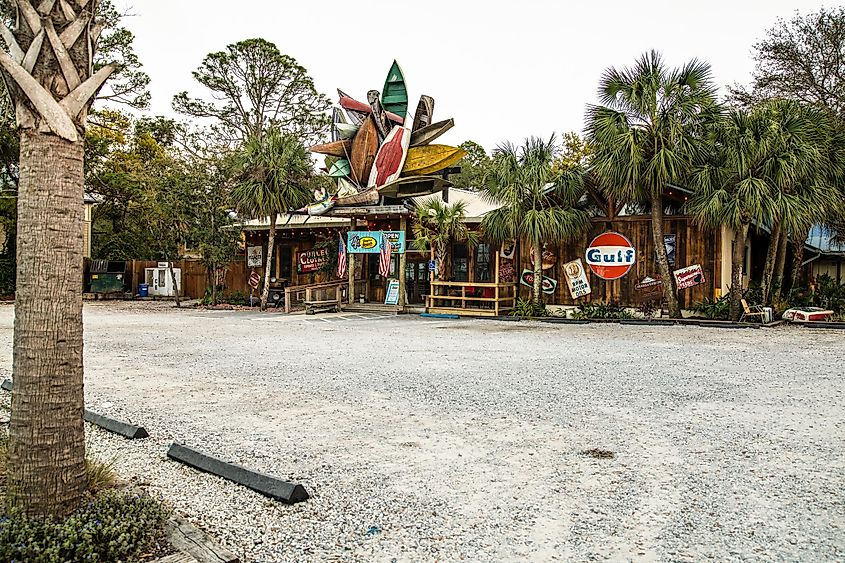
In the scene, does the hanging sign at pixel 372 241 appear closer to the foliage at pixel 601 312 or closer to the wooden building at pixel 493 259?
the wooden building at pixel 493 259

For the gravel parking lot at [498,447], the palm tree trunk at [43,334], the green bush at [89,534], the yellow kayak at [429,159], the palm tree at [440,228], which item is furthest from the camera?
the yellow kayak at [429,159]

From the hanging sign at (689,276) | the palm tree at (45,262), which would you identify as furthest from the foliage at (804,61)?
the palm tree at (45,262)

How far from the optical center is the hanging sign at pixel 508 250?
770 inches

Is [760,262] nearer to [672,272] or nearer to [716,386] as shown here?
[672,272]

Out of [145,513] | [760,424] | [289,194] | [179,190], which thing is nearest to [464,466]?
[145,513]

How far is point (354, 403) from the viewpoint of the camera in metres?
6.75

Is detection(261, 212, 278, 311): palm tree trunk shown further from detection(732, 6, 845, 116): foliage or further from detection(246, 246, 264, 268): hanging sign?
detection(732, 6, 845, 116): foliage

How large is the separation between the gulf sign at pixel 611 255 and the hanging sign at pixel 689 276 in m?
1.22

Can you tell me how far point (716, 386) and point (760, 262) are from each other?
53.9 feet

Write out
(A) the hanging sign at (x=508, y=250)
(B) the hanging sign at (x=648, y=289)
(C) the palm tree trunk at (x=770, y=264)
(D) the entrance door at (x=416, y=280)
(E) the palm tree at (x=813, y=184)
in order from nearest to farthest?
(E) the palm tree at (x=813, y=184) → (C) the palm tree trunk at (x=770, y=264) → (B) the hanging sign at (x=648, y=289) → (A) the hanging sign at (x=508, y=250) → (D) the entrance door at (x=416, y=280)

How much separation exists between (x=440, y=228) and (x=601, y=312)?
16.3 ft

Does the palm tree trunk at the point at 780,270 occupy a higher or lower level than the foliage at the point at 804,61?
lower

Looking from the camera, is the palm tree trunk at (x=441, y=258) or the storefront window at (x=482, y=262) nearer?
the palm tree trunk at (x=441, y=258)

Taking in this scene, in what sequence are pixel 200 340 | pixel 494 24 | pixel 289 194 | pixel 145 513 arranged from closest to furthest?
pixel 145 513 → pixel 200 340 → pixel 494 24 → pixel 289 194
